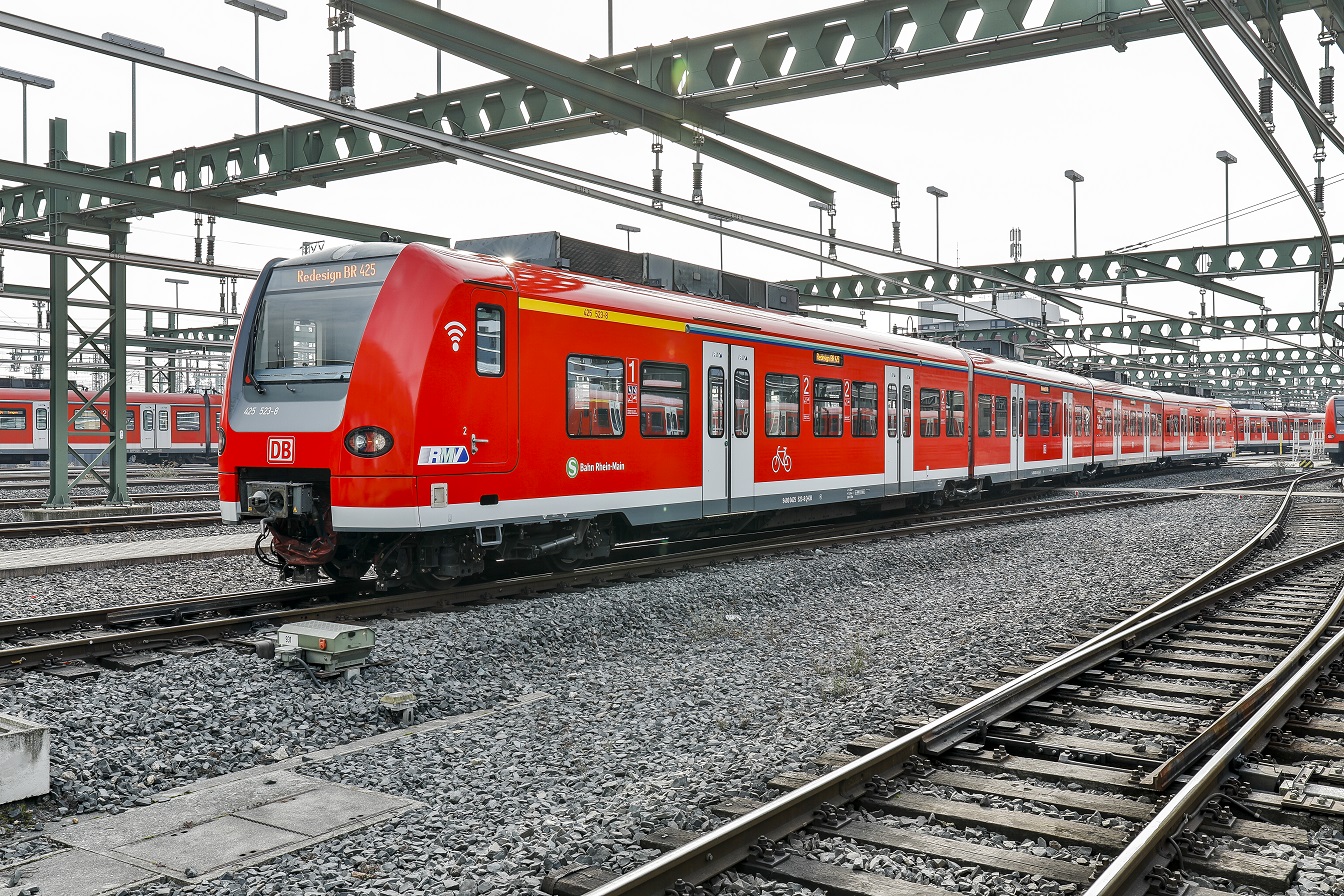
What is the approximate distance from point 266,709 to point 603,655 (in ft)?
8.88

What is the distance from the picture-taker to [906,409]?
57.8ft

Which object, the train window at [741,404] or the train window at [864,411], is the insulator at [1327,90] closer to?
the train window at [741,404]

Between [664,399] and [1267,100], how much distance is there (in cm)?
673

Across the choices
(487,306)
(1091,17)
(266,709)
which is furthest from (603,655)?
(1091,17)

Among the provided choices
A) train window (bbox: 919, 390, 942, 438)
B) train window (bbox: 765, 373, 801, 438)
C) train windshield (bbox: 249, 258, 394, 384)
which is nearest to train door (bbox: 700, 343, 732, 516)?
train window (bbox: 765, 373, 801, 438)

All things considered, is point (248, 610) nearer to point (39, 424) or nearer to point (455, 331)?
point (455, 331)

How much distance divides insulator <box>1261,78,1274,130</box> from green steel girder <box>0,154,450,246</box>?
35.0 feet

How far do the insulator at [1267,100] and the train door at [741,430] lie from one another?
6.06 meters

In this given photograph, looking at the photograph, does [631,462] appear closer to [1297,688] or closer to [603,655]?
[603,655]

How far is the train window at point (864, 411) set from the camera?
1581cm

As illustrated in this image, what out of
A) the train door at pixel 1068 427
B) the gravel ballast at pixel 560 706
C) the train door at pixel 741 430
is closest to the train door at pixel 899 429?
the train door at pixel 741 430

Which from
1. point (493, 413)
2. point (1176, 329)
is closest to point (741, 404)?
point (493, 413)

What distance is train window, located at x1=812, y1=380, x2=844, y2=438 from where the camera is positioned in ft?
48.4

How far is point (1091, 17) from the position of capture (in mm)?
9258
